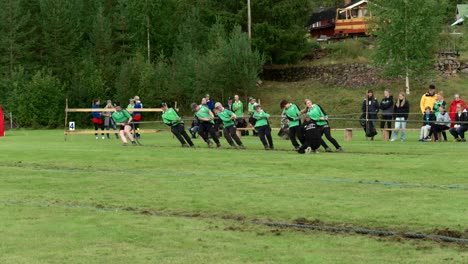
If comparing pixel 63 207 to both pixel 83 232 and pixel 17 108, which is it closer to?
pixel 83 232

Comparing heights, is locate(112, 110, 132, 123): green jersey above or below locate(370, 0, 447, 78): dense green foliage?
below

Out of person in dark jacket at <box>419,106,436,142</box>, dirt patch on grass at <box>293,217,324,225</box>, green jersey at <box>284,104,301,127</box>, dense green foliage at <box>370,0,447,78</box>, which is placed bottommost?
dirt patch on grass at <box>293,217,324,225</box>

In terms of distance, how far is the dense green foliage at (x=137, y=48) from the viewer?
6344 centimetres

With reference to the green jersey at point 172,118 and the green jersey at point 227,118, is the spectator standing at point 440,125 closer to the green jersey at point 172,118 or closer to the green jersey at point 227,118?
the green jersey at point 227,118

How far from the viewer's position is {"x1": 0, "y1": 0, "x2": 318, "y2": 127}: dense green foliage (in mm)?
63438

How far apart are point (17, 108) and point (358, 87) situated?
26.8m

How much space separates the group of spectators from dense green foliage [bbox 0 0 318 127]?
26342 mm

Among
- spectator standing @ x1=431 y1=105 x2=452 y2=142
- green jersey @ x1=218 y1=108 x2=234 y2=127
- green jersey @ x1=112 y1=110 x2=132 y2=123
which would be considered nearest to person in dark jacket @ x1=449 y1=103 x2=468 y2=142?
spectator standing @ x1=431 y1=105 x2=452 y2=142

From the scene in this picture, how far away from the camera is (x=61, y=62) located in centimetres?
7606

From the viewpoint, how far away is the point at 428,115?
34375 mm

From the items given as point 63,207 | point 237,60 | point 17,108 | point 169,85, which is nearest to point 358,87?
point 237,60

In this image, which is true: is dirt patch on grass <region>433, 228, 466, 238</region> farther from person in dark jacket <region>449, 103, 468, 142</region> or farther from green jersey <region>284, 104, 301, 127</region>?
person in dark jacket <region>449, 103, 468, 142</region>

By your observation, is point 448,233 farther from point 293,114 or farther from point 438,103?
point 438,103

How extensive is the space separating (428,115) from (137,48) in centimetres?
4615
